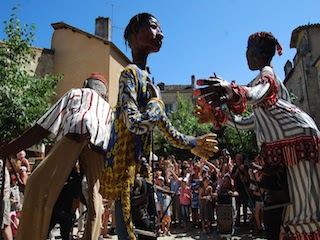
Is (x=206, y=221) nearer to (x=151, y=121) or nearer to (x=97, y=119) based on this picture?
(x=97, y=119)

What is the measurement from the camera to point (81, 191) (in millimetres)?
3139

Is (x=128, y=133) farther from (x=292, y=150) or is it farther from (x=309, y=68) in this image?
(x=309, y=68)

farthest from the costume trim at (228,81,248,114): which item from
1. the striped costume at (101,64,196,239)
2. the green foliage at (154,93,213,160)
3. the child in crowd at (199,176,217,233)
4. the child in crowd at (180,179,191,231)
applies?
the green foliage at (154,93,213,160)

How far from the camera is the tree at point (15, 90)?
9.61 meters

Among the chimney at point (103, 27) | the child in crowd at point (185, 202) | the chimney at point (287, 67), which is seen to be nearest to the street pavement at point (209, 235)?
the child in crowd at point (185, 202)

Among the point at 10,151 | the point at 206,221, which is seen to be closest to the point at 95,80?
the point at 10,151

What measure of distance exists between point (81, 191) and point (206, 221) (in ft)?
18.0

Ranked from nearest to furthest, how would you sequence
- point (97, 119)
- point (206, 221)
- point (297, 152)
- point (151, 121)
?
point (151, 121)
point (297, 152)
point (97, 119)
point (206, 221)

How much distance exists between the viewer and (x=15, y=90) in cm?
1022

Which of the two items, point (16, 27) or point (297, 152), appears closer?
point (297, 152)

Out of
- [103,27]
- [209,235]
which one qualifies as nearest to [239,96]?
[209,235]

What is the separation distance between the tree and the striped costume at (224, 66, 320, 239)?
8362mm

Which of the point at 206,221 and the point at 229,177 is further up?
the point at 229,177

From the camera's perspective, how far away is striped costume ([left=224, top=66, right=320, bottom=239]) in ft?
7.56
